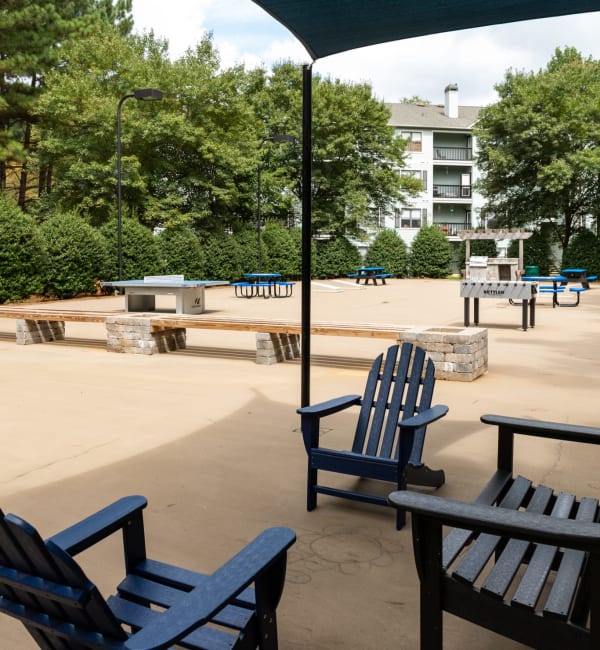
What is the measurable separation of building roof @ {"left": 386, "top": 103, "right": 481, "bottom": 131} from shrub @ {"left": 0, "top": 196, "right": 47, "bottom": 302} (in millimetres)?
38026

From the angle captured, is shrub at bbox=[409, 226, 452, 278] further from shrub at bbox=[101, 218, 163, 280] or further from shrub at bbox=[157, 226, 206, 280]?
shrub at bbox=[101, 218, 163, 280]

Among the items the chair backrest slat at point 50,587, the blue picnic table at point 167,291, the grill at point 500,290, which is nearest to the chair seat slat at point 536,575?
the chair backrest slat at point 50,587

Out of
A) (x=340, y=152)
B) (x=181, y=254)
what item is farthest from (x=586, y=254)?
(x=181, y=254)

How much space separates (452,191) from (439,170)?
206cm

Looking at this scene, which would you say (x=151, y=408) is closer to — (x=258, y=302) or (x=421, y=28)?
(x=421, y=28)

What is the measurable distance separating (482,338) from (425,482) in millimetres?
4259

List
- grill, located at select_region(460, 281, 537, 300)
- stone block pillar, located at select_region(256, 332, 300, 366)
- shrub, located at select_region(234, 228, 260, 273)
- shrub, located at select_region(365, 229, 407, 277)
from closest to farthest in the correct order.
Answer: stone block pillar, located at select_region(256, 332, 300, 366) < grill, located at select_region(460, 281, 537, 300) < shrub, located at select_region(234, 228, 260, 273) < shrub, located at select_region(365, 229, 407, 277)

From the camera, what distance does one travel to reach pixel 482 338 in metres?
8.31

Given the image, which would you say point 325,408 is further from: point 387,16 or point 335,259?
point 335,259

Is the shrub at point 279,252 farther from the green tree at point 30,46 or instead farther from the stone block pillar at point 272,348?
the stone block pillar at point 272,348

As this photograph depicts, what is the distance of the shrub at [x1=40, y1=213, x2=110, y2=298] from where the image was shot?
22.3m

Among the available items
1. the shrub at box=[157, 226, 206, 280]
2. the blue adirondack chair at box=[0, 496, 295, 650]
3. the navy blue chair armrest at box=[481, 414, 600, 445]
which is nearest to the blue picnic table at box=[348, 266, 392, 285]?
the shrub at box=[157, 226, 206, 280]

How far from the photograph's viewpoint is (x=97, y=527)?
2215 mm

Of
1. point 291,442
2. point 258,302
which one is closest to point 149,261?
point 258,302
